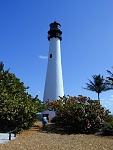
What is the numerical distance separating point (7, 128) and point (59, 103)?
479 cm

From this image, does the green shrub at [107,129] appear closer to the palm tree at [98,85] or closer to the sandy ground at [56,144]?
the sandy ground at [56,144]

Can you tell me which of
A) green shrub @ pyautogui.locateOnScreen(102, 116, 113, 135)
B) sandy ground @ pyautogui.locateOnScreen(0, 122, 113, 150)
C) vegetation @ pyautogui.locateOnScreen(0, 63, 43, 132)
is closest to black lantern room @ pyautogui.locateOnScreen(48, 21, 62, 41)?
vegetation @ pyautogui.locateOnScreen(0, 63, 43, 132)

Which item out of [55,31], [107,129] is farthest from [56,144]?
[55,31]

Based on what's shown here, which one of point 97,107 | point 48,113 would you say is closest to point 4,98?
point 97,107

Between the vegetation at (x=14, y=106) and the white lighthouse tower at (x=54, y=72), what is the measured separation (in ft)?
40.4

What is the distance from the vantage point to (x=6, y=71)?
15898mm

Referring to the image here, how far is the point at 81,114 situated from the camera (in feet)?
50.6

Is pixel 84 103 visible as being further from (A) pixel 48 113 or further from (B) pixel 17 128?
(A) pixel 48 113

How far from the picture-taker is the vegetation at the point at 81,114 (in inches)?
592

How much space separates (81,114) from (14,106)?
4.61 metres

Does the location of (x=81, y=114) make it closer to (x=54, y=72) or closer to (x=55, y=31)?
(x=54, y=72)

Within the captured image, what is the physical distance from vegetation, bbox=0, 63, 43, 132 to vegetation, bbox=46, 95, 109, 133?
1.79 meters

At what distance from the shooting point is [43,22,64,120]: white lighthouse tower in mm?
28375

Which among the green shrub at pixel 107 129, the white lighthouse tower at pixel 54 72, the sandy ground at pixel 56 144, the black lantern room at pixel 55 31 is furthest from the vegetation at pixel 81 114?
the black lantern room at pixel 55 31
